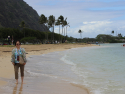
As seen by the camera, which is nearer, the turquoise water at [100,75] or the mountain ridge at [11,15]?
the turquoise water at [100,75]

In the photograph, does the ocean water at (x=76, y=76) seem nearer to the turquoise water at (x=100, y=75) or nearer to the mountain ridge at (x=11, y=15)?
the turquoise water at (x=100, y=75)

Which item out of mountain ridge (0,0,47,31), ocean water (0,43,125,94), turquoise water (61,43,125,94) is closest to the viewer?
ocean water (0,43,125,94)

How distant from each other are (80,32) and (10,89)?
151 m

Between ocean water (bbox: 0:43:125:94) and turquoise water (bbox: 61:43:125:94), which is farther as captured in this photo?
turquoise water (bbox: 61:43:125:94)

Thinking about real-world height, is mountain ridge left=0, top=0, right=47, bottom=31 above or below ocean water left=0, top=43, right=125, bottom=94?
above

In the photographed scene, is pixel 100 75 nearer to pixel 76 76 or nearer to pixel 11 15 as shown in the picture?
pixel 76 76

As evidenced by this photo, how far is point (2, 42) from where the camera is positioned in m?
34.2

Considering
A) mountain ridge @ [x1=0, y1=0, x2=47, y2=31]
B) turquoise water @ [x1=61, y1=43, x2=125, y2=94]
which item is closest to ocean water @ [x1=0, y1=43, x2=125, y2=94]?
turquoise water @ [x1=61, y1=43, x2=125, y2=94]

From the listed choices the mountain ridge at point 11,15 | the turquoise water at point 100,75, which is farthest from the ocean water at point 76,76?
the mountain ridge at point 11,15

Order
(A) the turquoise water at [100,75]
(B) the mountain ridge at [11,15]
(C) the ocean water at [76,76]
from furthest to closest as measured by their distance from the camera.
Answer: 1. (B) the mountain ridge at [11,15]
2. (A) the turquoise water at [100,75]
3. (C) the ocean water at [76,76]

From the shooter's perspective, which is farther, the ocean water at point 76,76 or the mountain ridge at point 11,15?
the mountain ridge at point 11,15

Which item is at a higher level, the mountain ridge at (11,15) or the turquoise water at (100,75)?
the mountain ridge at (11,15)

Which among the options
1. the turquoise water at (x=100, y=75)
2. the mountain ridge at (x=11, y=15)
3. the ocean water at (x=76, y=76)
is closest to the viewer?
the ocean water at (x=76, y=76)

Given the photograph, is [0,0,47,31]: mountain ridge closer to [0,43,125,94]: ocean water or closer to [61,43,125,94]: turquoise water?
[61,43,125,94]: turquoise water
